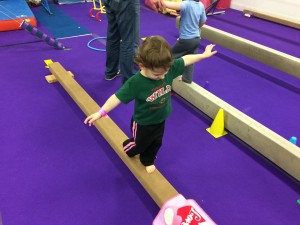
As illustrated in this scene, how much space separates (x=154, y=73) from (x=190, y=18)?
1.42 meters

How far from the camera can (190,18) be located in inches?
108

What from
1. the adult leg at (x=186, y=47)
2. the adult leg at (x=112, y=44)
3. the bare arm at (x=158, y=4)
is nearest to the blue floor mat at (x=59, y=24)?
the adult leg at (x=112, y=44)

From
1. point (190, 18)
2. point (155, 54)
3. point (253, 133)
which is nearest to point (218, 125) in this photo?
point (253, 133)

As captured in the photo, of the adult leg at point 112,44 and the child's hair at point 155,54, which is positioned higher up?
the child's hair at point 155,54

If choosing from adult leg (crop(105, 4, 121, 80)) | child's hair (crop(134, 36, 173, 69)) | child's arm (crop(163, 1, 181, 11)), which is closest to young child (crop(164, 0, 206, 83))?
child's arm (crop(163, 1, 181, 11))

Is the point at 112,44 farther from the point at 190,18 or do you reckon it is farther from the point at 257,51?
the point at 257,51

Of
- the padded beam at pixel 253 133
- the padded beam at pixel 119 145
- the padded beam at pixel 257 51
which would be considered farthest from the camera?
the padded beam at pixel 257 51

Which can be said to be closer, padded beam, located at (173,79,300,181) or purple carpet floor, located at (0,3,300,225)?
purple carpet floor, located at (0,3,300,225)

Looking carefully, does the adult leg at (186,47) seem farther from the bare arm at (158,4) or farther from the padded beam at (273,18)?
the padded beam at (273,18)

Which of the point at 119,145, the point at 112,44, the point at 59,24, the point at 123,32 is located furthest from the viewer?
the point at 59,24

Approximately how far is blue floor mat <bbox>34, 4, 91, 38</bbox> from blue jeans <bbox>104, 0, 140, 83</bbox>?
1831 mm

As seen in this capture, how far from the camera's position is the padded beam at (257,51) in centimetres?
338

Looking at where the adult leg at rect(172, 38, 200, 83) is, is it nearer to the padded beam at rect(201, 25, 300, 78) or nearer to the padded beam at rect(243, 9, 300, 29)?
the padded beam at rect(201, 25, 300, 78)

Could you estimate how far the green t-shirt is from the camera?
164 cm
